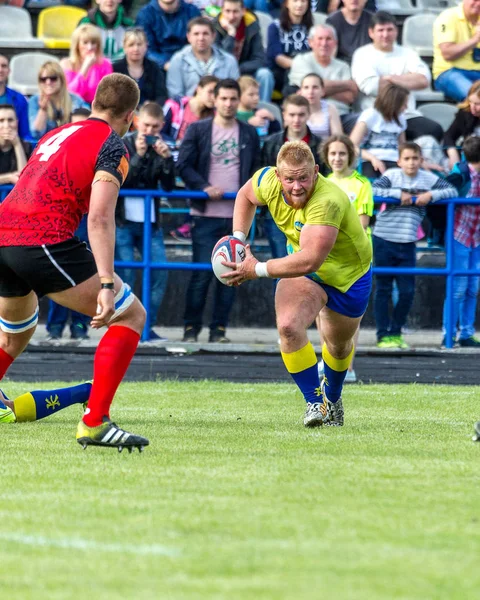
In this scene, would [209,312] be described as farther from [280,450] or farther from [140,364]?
[280,450]

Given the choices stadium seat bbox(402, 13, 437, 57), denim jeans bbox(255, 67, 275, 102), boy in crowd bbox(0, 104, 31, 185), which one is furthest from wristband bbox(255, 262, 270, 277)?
stadium seat bbox(402, 13, 437, 57)

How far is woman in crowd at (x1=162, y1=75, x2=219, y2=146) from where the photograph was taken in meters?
11.8

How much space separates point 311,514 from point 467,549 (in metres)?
0.68

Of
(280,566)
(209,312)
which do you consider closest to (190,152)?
(209,312)

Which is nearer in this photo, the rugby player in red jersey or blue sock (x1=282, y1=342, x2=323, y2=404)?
the rugby player in red jersey

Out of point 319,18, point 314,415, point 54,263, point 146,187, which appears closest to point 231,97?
point 146,187

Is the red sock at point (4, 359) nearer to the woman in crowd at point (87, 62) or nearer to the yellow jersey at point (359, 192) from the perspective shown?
the yellow jersey at point (359, 192)

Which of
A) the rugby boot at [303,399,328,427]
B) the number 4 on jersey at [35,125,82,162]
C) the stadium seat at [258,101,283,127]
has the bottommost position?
the rugby boot at [303,399,328,427]

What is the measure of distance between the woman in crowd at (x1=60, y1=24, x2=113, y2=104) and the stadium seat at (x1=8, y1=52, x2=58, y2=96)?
5.90 feet

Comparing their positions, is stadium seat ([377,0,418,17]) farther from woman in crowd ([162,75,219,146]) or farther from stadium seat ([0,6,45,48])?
stadium seat ([0,6,45,48])

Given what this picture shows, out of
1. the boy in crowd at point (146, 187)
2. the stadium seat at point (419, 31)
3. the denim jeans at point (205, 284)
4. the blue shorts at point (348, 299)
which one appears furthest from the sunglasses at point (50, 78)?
the stadium seat at point (419, 31)

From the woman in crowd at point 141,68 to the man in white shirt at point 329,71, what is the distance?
1.54 metres

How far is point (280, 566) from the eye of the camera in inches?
134

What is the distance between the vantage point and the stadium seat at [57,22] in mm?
15586
